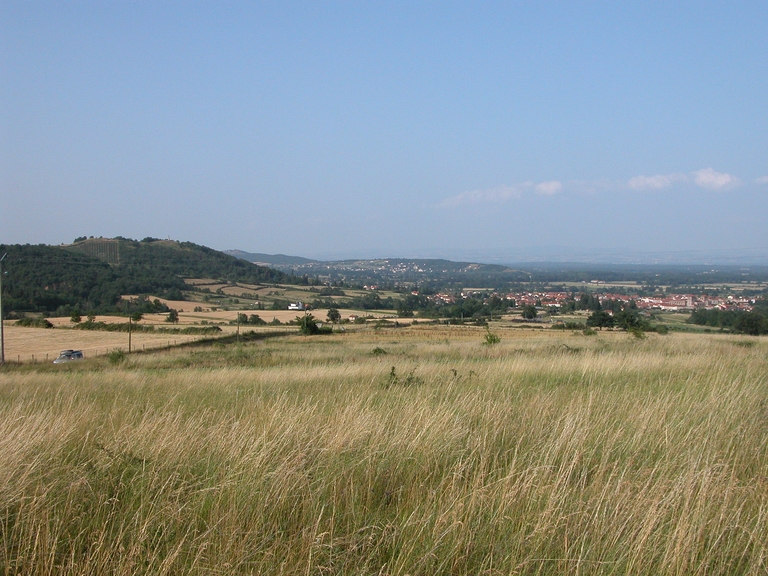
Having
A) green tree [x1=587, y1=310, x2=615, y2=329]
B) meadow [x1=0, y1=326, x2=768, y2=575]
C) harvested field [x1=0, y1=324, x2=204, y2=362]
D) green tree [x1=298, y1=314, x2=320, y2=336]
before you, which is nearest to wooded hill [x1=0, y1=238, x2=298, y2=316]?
harvested field [x1=0, y1=324, x2=204, y2=362]

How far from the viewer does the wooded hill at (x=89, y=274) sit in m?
67.3

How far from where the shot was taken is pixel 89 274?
75.7 metres

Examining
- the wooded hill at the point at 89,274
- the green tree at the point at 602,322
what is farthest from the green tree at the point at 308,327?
the green tree at the point at 602,322

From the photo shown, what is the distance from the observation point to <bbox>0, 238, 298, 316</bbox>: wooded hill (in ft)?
221

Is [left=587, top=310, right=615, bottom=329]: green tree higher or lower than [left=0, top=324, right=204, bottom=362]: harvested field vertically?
higher

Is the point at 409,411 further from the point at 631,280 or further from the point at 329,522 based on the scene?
the point at 631,280

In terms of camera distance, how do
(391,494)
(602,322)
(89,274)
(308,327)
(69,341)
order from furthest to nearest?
(89,274) → (308,327) → (602,322) → (69,341) → (391,494)

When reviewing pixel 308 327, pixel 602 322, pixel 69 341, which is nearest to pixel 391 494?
pixel 69 341

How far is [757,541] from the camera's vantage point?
2.80m

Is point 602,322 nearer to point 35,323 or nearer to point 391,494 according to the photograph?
point 391,494

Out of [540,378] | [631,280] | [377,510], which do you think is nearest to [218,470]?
[377,510]

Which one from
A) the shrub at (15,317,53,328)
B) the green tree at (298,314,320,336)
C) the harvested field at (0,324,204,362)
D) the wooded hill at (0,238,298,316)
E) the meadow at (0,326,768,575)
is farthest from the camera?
the wooded hill at (0,238,298,316)

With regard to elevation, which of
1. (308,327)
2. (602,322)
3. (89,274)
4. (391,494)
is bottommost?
(308,327)

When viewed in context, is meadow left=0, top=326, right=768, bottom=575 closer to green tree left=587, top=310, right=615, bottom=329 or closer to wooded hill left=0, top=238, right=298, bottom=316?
green tree left=587, top=310, right=615, bottom=329
